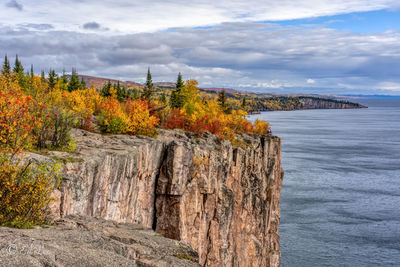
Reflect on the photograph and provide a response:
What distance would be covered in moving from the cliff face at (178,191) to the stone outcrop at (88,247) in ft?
8.12

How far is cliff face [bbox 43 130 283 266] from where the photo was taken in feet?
67.9

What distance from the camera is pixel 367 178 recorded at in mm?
87688

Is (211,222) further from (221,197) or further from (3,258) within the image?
(3,258)

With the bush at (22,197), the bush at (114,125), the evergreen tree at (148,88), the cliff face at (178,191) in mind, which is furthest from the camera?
the evergreen tree at (148,88)

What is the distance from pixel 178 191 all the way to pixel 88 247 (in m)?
18.1

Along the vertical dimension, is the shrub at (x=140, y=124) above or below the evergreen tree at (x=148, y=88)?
below

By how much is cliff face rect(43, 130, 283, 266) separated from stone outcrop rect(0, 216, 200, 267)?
248 centimetres

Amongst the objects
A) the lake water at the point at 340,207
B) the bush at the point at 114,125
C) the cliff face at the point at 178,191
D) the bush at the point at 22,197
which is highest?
the bush at the point at 114,125

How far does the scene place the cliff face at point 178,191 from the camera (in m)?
20.7

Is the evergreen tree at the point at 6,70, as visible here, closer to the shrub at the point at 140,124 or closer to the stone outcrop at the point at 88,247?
the shrub at the point at 140,124

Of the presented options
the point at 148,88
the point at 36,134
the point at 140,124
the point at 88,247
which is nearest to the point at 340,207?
the point at 148,88

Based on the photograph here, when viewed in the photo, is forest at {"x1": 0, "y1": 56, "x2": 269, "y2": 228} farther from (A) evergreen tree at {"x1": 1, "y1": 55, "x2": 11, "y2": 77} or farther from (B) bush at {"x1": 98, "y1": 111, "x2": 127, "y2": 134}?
(A) evergreen tree at {"x1": 1, "y1": 55, "x2": 11, "y2": 77}

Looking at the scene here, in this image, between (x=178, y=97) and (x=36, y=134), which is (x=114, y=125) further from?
(x=178, y=97)

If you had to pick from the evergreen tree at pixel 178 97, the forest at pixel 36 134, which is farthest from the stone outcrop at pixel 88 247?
the evergreen tree at pixel 178 97
